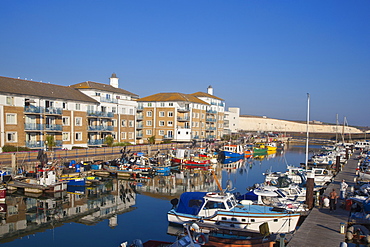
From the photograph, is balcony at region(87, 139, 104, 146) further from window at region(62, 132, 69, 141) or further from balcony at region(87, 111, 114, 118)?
window at region(62, 132, 69, 141)

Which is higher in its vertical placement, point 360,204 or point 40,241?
point 360,204

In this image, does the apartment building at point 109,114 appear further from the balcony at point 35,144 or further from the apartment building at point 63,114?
the balcony at point 35,144

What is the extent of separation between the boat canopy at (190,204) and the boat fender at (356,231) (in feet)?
27.1

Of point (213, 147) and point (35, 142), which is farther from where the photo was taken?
point (213, 147)

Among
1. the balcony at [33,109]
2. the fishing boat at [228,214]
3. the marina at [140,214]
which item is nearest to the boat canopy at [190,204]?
the fishing boat at [228,214]

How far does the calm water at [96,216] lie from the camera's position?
778 inches

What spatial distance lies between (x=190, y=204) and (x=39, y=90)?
33.9 meters

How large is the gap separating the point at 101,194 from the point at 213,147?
141ft

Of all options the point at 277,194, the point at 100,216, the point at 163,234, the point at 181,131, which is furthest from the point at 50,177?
the point at 181,131

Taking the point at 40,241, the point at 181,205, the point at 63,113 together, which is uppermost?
the point at 63,113

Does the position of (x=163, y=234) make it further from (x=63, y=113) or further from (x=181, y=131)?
(x=181, y=131)

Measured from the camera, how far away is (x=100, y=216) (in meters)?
24.1

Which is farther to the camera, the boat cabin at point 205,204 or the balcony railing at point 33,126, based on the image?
the balcony railing at point 33,126

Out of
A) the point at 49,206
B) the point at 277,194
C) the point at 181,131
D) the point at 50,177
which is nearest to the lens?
the point at 277,194
